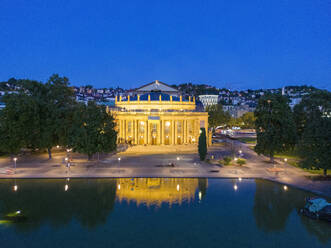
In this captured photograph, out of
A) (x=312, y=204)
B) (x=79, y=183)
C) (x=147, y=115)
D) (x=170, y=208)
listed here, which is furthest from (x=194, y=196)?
(x=147, y=115)

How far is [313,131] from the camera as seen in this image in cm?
3750

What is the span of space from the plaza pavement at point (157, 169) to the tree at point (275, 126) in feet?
11.3

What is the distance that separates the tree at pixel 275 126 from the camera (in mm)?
45812

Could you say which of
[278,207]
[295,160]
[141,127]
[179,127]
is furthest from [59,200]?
[179,127]

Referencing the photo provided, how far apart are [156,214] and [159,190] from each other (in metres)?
7.07

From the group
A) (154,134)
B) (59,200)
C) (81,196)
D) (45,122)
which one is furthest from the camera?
(154,134)

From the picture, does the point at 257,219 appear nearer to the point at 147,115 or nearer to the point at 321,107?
the point at 321,107

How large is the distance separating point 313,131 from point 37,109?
45.6 metres

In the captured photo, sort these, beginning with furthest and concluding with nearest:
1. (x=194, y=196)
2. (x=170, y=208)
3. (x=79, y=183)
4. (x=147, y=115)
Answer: (x=147, y=115), (x=79, y=183), (x=194, y=196), (x=170, y=208)

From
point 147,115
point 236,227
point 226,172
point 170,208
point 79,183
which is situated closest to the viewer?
point 236,227

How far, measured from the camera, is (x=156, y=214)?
26.3 meters

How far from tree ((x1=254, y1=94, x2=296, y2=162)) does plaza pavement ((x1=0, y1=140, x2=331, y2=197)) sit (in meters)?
3.45

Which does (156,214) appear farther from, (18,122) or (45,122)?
(18,122)

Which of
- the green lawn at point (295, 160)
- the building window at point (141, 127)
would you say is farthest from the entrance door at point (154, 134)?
the green lawn at point (295, 160)
